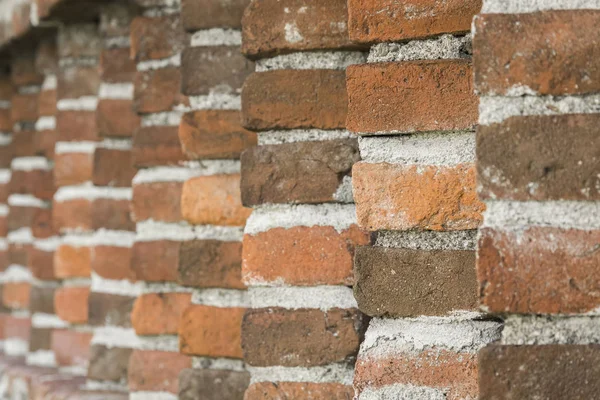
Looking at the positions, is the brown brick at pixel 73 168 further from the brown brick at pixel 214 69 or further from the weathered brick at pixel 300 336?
the weathered brick at pixel 300 336

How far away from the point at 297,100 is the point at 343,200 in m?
0.15

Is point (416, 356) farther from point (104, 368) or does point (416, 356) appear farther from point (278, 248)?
point (104, 368)

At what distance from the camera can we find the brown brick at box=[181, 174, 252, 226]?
1.47m

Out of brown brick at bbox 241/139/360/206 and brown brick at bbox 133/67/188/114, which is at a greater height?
brown brick at bbox 133/67/188/114

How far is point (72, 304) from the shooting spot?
2.36m

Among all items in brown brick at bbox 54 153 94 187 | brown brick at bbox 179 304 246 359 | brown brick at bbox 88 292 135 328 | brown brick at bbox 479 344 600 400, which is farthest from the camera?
brown brick at bbox 54 153 94 187

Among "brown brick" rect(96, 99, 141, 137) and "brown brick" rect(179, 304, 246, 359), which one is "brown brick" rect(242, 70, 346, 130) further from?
"brown brick" rect(96, 99, 141, 137)

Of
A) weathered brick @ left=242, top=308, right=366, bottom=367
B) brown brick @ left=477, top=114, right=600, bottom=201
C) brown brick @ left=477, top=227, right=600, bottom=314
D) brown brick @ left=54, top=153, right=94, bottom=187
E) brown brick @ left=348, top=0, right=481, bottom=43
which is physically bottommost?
weathered brick @ left=242, top=308, right=366, bottom=367

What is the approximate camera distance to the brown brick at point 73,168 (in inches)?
91.7

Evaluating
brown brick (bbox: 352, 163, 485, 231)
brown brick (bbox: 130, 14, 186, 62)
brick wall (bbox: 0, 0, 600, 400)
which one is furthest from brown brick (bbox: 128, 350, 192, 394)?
brown brick (bbox: 352, 163, 485, 231)

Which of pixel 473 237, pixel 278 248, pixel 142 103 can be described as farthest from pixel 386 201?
pixel 142 103

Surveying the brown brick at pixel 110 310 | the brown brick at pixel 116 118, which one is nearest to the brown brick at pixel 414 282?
the brown brick at pixel 110 310

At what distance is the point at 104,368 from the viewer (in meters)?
2.04

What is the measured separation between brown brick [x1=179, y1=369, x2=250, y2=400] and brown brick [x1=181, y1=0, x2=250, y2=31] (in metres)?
0.57
